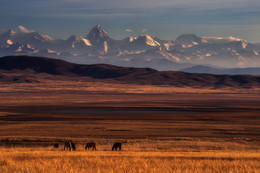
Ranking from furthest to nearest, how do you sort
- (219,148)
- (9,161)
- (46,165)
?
(219,148), (9,161), (46,165)

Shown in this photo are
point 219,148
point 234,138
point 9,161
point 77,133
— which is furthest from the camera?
point 77,133

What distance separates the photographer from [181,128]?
50.2m

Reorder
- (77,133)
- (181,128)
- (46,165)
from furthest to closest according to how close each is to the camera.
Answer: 1. (181,128)
2. (77,133)
3. (46,165)

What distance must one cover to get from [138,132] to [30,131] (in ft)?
41.0

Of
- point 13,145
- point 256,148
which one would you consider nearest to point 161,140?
point 256,148

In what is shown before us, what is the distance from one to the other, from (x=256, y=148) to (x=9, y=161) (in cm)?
2267

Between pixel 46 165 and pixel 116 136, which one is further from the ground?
pixel 46 165

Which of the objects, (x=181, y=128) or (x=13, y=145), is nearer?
(x=13, y=145)

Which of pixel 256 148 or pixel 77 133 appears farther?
pixel 77 133

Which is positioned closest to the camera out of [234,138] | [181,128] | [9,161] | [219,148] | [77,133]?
[9,161]

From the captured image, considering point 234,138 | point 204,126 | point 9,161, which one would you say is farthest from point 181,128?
point 9,161

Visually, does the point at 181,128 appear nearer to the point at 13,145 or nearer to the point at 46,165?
the point at 13,145

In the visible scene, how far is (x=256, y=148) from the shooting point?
3419 cm

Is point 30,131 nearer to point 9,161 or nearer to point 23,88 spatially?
point 9,161
